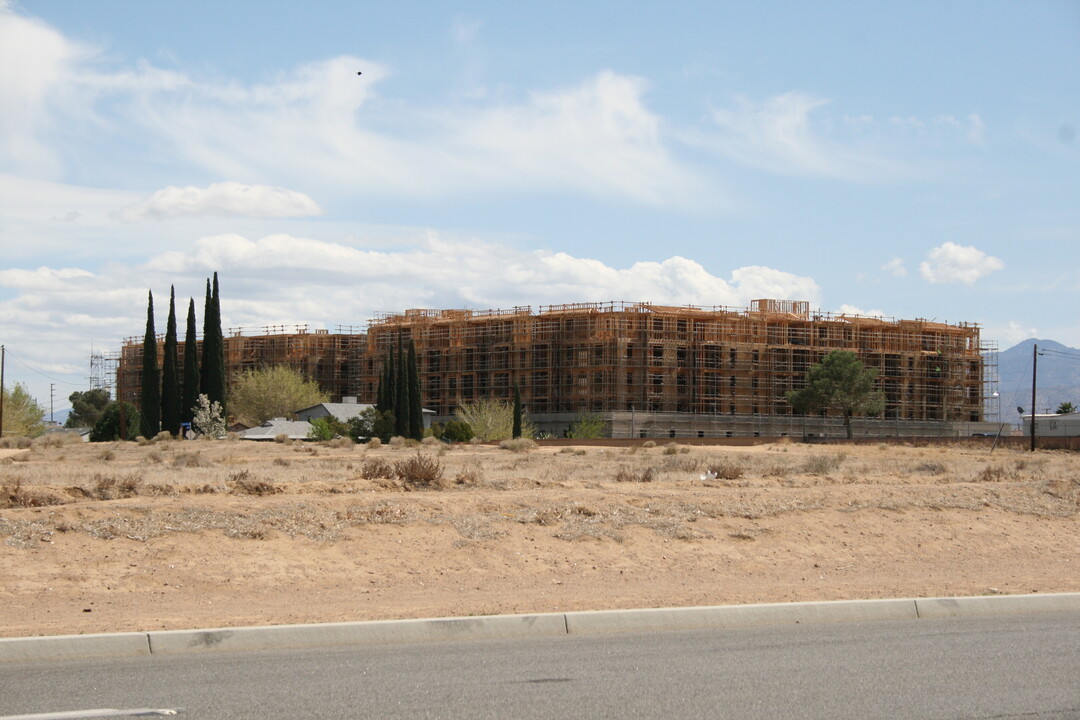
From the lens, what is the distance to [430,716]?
7684 millimetres

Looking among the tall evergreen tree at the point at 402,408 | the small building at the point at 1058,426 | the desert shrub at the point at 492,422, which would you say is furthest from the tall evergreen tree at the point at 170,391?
the small building at the point at 1058,426

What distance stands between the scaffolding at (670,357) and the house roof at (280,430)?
58.4ft

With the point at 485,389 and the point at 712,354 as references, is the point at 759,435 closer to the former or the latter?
the point at 712,354

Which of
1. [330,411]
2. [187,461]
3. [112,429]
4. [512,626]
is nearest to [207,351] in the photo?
[112,429]

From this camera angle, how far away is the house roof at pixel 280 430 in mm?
79938

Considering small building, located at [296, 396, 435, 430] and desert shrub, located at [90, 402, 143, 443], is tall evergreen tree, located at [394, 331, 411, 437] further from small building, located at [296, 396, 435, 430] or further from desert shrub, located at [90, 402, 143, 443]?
desert shrub, located at [90, 402, 143, 443]

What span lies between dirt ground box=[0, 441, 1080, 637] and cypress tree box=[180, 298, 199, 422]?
53.2 metres

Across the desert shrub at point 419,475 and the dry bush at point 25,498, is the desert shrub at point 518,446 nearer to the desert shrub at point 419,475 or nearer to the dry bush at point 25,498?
the desert shrub at point 419,475

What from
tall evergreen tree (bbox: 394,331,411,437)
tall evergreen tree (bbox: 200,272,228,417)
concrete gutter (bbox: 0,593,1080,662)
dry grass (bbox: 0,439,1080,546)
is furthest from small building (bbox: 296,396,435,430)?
concrete gutter (bbox: 0,593,1080,662)

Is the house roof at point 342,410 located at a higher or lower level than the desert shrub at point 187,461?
higher

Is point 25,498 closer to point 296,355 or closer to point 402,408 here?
point 402,408

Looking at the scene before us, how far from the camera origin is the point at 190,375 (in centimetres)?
7225

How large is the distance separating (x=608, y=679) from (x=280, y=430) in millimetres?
76998

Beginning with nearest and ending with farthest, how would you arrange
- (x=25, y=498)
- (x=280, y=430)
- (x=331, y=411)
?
(x=25, y=498), (x=280, y=430), (x=331, y=411)
